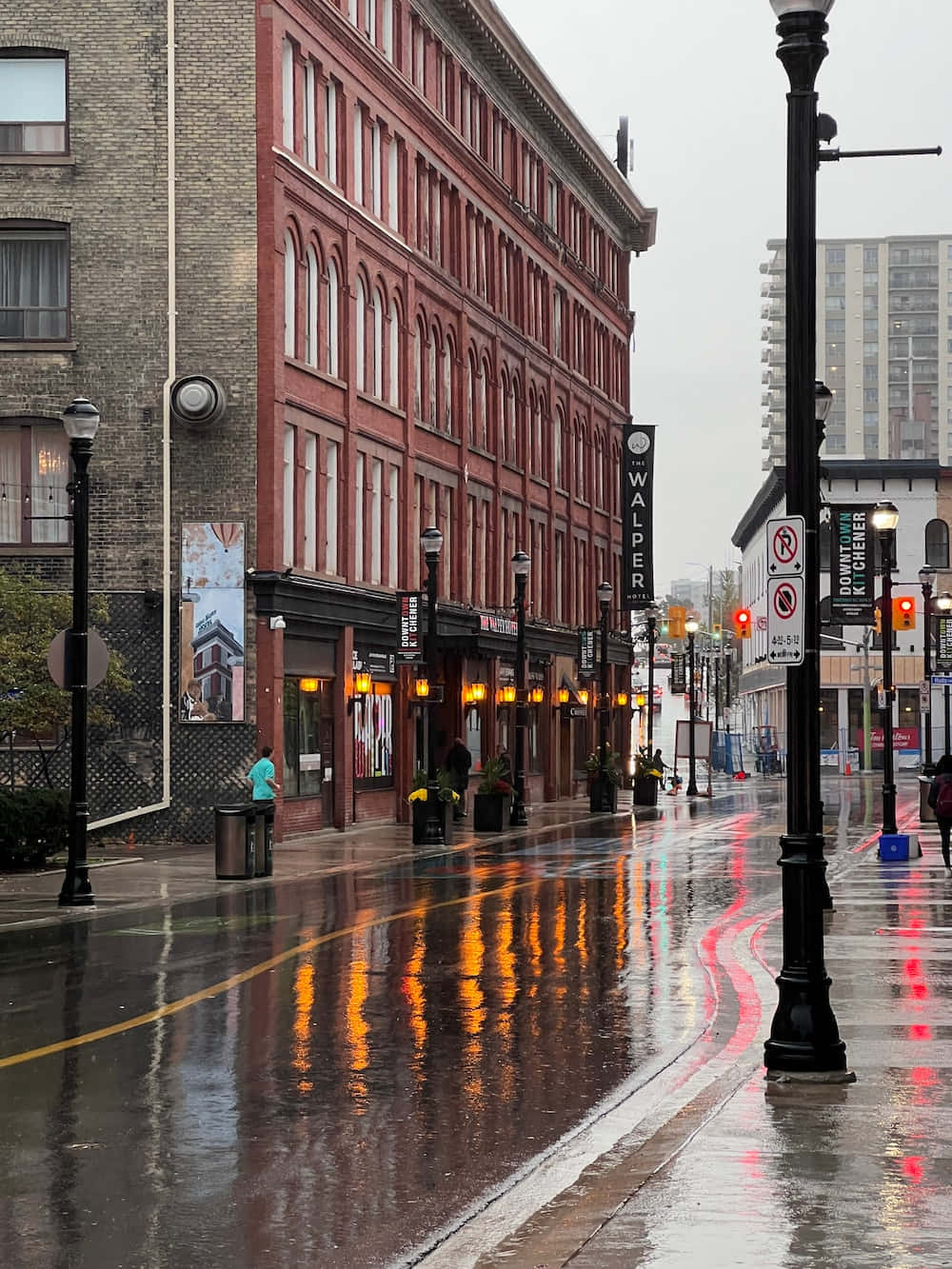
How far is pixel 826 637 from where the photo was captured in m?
101

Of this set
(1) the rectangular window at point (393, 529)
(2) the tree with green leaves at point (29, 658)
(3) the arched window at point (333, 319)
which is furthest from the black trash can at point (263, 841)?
(1) the rectangular window at point (393, 529)

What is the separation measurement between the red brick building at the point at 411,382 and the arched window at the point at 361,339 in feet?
0.33

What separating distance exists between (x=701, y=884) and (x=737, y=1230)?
69.1ft

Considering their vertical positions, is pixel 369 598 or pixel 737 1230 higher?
pixel 369 598

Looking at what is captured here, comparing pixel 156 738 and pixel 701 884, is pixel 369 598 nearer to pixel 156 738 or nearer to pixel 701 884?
pixel 156 738

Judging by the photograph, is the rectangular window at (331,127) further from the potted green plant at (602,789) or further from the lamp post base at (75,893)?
the lamp post base at (75,893)

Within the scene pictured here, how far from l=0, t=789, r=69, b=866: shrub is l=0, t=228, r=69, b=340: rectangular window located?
12.5 meters

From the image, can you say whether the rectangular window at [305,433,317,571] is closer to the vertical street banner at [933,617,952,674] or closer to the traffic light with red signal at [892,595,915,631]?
the traffic light with red signal at [892,595,915,631]

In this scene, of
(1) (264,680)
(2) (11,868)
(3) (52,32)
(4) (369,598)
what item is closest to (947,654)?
(4) (369,598)

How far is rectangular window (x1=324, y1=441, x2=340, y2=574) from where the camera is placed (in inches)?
1735

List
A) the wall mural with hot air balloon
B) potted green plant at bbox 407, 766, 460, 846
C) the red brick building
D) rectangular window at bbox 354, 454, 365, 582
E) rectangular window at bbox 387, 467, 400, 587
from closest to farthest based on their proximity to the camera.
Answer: potted green plant at bbox 407, 766, 460, 846
the wall mural with hot air balloon
the red brick building
rectangular window at bbox 354, 454, 365, 582
rectangular window at bbox 387, 467, 400, 587

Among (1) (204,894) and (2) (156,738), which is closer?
(1) (204,894)

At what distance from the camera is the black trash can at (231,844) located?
3030 centimetres

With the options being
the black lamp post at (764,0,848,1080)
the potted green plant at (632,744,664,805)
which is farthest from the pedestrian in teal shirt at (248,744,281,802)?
the potted green plant at (632,744,664,805)
